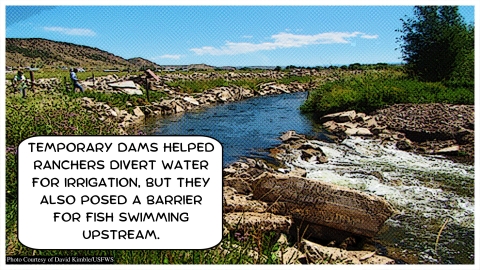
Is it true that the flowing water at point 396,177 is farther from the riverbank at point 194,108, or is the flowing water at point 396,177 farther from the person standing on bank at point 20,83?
the person standing on bank at point 20,83

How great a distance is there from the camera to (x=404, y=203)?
20.1 ft

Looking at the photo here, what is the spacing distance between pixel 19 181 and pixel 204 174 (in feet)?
4.40

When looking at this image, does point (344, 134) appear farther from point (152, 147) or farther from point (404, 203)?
point (152, 147)

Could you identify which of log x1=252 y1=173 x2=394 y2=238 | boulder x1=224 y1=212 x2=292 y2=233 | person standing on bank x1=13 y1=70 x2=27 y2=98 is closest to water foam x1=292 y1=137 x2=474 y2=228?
log x1=252 y1=173 x2=394 y2=238

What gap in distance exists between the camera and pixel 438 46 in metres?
10.6

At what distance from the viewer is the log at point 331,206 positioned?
4.70 metres

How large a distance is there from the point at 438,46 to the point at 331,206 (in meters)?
7.41

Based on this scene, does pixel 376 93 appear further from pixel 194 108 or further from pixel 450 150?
pixel 194 108

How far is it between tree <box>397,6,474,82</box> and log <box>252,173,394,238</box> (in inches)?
179

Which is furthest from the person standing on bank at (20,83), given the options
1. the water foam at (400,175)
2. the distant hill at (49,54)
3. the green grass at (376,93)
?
the green grass at (376,93)

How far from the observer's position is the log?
185 inches

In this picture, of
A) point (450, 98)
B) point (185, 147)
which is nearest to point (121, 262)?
point (185, 147)
